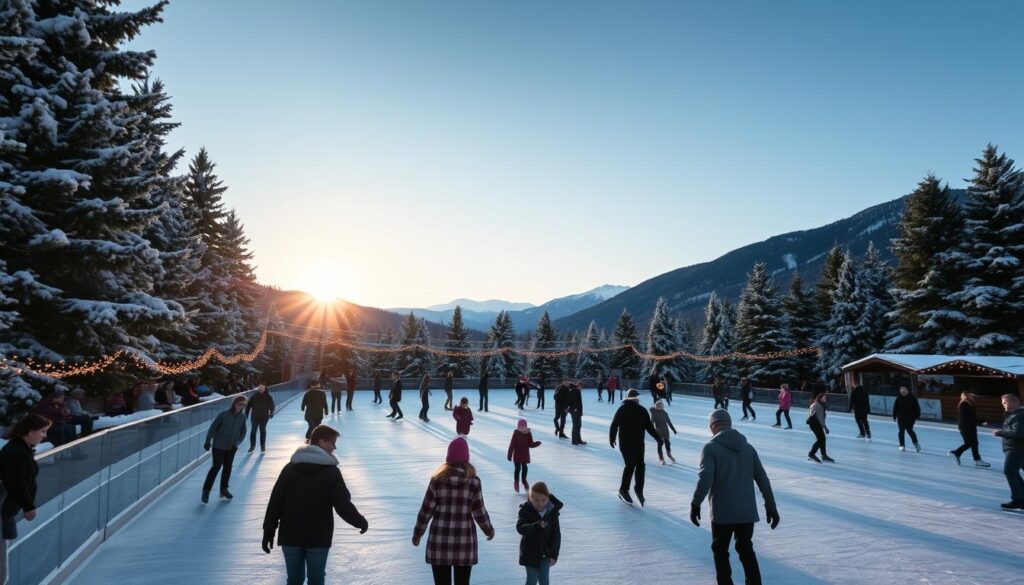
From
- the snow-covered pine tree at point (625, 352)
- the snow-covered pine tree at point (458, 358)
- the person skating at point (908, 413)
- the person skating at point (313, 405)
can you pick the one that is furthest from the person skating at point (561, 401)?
the snow-covered pine tree at point (625, 352)

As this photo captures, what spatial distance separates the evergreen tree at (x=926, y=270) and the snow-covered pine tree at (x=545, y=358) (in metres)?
37.5

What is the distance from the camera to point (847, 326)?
1561 inches

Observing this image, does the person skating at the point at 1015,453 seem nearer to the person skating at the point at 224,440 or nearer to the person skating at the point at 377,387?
the person skating at the point at 224,440

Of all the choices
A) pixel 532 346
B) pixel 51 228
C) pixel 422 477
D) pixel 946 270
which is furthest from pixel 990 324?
pixel 532 346

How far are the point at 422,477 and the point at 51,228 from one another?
10956 mm

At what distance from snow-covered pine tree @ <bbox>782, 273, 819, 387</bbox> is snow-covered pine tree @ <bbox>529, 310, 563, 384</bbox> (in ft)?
87.8

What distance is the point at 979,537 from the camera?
6770 mm

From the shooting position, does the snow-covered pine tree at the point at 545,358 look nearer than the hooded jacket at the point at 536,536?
No

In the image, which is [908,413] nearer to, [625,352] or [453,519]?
[453,519]

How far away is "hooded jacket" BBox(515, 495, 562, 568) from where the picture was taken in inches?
169

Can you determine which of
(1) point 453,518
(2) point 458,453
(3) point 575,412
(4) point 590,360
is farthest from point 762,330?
(1) point 453,518

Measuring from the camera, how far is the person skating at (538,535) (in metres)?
4.30

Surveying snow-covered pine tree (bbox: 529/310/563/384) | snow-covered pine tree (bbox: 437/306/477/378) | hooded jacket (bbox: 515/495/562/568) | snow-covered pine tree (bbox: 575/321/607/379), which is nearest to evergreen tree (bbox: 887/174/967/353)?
hooded jacket (bbox: 515/495/562/568)

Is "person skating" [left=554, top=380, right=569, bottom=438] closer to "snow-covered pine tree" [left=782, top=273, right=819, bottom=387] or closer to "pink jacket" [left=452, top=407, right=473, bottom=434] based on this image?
"pink jacket" [left=452, top=407, right=473, bottom=434]
